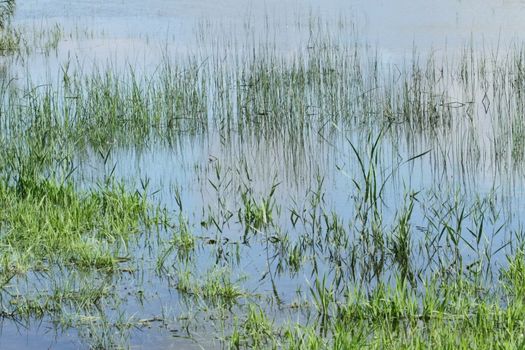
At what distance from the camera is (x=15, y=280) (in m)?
4.96

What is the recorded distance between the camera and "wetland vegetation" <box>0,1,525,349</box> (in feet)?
14.4

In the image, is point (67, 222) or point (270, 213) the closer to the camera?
point (67, 222)

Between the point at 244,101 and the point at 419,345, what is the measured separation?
6.13 metres

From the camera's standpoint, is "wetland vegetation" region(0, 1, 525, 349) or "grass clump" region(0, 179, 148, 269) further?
"grass clump" region(0, 179, 148, 269)

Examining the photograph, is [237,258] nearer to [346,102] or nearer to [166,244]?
[166,244]

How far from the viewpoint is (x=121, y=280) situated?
5.04 meters

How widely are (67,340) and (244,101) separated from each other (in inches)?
223

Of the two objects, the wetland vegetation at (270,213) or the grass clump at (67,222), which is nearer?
the wetland vegetation at (270,213)

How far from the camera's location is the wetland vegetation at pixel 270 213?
4.39 meters

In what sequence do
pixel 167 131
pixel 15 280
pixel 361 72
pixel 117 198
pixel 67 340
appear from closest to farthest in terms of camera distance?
pixel 67 340 → pixel 15 280 → pixel 117 198 → pixel 167 131 → pixel 361 72

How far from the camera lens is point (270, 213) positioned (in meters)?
6.20

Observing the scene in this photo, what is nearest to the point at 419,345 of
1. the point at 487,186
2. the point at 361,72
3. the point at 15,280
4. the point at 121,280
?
the point at 121,280

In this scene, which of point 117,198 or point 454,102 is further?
point 454,102

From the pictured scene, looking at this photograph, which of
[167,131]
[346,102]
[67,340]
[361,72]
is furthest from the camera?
[361,72]
